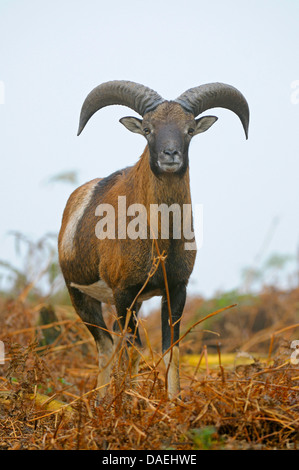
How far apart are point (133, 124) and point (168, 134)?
78 centimetres

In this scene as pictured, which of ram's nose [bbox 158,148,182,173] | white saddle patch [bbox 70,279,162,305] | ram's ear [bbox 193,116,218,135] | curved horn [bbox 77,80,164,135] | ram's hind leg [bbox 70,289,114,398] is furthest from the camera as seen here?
ram's hind leg [bbox 70,289,114,398]

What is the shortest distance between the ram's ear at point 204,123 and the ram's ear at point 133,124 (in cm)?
61

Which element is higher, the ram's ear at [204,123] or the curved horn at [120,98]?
the curved horn at [120,98]

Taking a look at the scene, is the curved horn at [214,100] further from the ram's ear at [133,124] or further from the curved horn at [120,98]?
the ram's ear at [133,124]

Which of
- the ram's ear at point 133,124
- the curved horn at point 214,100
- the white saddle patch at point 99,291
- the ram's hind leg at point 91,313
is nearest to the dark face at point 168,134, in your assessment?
the ram's ear at point 133,124

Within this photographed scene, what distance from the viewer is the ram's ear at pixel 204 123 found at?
21.5 feet

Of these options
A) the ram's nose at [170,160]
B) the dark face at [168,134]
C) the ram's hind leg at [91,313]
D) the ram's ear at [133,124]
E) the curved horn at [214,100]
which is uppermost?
the curved horn at [214,100]

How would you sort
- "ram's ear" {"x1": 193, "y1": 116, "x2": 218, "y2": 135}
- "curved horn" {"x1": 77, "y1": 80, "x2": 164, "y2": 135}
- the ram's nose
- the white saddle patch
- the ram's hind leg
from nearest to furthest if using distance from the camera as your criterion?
the ram's nose
"curved horn" {"x1": 77, "y1": 80, "x2": 164, "y2": 135}
"ram's ear" {"x1": 193, "y1": 116, "x2": 218, "y2": 135}
the white saddle patch
the ram's hind leg

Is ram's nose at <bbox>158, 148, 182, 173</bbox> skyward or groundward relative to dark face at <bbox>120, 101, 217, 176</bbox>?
groundward

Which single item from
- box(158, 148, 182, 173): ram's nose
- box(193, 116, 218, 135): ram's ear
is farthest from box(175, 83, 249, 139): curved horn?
box(158, 148, 182, 173): ram's nose

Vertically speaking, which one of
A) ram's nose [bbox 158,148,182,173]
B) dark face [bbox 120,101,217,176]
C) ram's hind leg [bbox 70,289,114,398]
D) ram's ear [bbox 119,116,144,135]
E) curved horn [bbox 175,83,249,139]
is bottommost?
ram's hind leg [bbox 70,289,114,398]

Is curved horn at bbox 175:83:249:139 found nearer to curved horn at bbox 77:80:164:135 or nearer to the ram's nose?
curved horn at bbox 77:80:164:135

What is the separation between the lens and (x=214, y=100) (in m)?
6.79

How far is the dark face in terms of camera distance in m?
5.70
